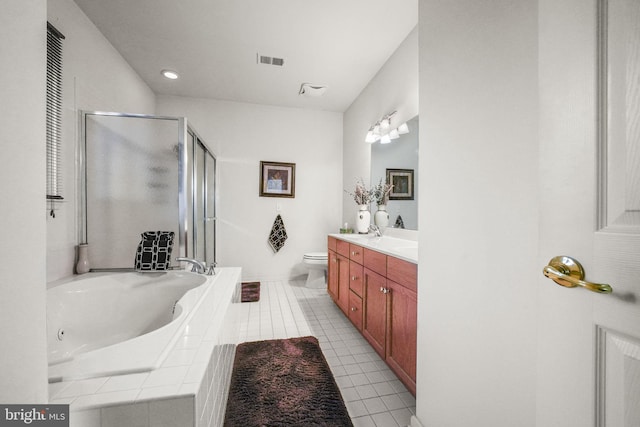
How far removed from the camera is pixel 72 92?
189 centimetres

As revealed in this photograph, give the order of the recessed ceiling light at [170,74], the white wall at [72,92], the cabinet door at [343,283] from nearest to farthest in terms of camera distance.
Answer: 1. the white wall at [72,92]
2. the cabinet door at [343,283]
3. the recessed ceiling light at [170,74]

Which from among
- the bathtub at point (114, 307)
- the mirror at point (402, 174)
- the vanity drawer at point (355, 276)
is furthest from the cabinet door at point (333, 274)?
the bathtub at point (114, 307)

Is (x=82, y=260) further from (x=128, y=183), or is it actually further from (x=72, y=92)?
(x=72, y=92)

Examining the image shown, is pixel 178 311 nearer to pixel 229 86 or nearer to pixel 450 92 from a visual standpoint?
pixel 450 92

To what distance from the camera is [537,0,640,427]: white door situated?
437 mm

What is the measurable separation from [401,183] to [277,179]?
196 cm

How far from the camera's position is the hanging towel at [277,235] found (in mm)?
3777

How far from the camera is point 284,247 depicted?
3852mm

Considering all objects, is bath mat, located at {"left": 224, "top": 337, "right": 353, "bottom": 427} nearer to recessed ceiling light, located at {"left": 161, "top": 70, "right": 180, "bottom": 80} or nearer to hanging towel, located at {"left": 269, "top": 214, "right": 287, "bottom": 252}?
hanging towel, located at {"left": 269, "top": 214, "right": 287, "bottom": 252}

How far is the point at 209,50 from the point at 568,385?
3.18m

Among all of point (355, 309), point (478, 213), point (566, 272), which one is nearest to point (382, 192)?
point (355, 309)

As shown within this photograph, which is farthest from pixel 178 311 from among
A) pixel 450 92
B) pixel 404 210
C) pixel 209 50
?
pixel 209 50

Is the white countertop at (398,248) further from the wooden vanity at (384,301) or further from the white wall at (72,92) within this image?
the white wall at (72,92)

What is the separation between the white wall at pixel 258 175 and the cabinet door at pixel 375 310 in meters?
2.05
